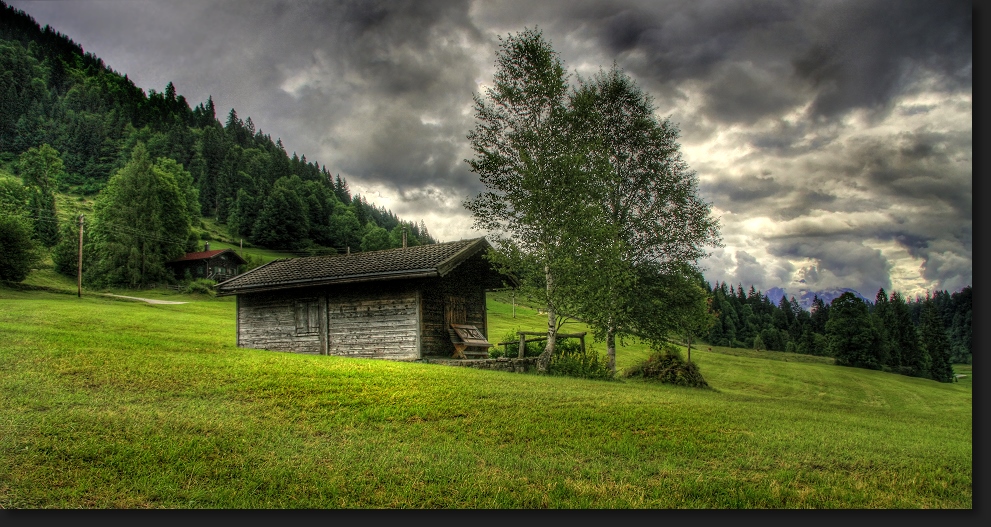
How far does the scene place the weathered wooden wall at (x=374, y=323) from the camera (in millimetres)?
14633

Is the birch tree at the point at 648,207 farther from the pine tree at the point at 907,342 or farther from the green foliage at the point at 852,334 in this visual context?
the pine tree at the point at 907,342

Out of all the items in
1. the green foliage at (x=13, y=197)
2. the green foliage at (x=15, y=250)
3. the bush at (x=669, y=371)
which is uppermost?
the green foliage at (x=13, y=197)

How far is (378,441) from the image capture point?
6.18m

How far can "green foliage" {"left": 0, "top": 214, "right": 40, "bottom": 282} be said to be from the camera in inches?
298

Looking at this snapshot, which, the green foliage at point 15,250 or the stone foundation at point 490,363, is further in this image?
the stone foundation at point 490,363

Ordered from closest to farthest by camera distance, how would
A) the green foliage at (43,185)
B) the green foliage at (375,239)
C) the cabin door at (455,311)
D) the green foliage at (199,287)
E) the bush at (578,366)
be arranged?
the green foliage at (43,185)
the green foliage at (199,287)
the bush at (578,366)
the green foliage at (375,239)
the cabin door at (455,311)

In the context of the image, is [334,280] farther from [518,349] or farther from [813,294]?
[813,294]

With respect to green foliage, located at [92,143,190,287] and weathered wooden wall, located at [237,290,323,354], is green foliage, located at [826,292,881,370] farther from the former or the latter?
weathered wooden wall, located at [237,290,323,354]

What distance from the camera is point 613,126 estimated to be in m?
18.8

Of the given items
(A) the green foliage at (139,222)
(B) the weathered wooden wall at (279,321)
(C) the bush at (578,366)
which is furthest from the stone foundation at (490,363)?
(A) the green foliage at (139,222)

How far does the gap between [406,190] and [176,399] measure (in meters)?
4.74

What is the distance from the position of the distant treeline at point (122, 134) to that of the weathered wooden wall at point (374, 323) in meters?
4.05

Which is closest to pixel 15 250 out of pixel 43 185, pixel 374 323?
pixel 43 185

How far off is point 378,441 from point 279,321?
1179 centimetres
